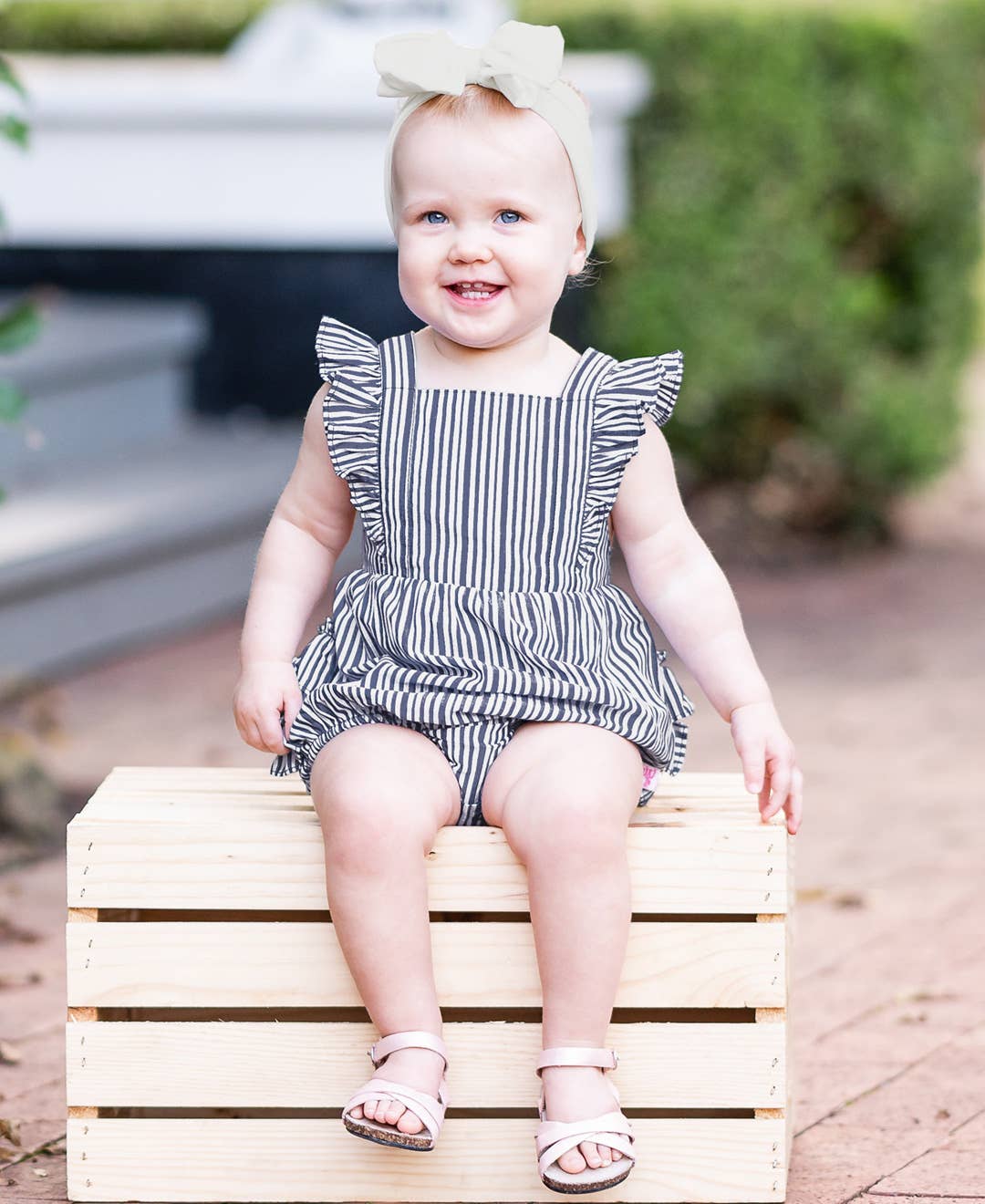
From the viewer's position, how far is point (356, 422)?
8.36ft

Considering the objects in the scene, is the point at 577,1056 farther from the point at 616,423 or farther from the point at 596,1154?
the point at 616,423

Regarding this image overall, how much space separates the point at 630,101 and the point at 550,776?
15.3 feet

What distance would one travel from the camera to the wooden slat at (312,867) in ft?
7.94

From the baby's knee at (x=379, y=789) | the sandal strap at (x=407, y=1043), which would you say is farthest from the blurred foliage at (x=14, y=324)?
the sandal strap at (x=407, y=1043)

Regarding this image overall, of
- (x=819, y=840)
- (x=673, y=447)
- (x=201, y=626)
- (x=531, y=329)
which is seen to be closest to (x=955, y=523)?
(x=673, y=447)

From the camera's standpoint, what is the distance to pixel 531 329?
2.56 meters

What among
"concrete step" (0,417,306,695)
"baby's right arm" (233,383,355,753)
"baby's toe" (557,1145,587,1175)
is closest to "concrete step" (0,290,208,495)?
"concrete step" (0,417,306,695)

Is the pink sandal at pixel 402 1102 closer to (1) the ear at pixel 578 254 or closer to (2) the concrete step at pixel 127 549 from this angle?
(1) the ear at pixel 578 254

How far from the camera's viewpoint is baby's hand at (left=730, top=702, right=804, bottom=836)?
2484 mm

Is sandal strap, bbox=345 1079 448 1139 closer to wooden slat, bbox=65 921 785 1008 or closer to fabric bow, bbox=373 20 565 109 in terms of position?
wooden slat, bbox=65 921 785 1008

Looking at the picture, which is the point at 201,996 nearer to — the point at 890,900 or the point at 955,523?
the point at 890,900

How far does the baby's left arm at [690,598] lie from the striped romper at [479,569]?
0.13 feet

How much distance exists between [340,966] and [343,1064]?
12 cm

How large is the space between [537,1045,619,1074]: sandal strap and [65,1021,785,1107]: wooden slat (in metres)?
0.06
